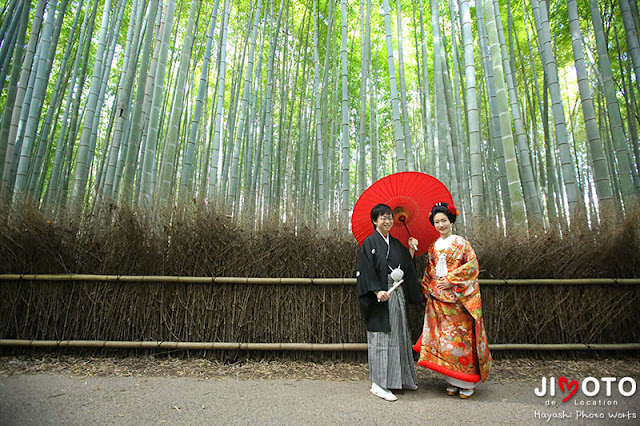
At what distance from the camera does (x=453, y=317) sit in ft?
6.34

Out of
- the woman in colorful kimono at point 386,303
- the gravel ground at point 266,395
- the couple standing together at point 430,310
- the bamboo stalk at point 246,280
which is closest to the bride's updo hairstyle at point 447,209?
the couple standing together at point 430,310

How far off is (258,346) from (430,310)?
1.25 meters

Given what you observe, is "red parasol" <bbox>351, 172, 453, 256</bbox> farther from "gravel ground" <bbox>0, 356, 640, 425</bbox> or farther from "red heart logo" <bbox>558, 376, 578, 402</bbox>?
"red heart logo" <bbox>558, 376, 578, 402</bbox>

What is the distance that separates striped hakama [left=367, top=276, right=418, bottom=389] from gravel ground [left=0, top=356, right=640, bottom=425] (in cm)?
9

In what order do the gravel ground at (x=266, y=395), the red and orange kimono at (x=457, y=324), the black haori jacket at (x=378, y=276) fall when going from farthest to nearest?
the black haori jacket at (x=378, y=276), the red and orange kimono at (x=457, y=324), the gravel ground at (x=266, y=395)

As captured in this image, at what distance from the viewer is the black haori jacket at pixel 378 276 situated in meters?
1.96

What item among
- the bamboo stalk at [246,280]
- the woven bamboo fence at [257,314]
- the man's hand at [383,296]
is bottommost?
the woven bamboo fence at [257,314]

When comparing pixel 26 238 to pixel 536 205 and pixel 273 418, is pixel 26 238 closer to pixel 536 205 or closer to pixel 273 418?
pixel 273 418

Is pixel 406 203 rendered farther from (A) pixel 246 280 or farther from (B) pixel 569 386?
(B) pixel 569 386

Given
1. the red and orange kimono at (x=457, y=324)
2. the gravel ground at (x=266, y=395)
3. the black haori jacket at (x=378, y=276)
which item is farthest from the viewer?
the black haori jacket at (x=378, y=276)

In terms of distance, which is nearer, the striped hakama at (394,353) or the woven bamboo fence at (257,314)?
the striped hakama at (394,353)

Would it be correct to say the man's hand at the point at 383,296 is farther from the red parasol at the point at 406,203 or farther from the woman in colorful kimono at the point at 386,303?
the red parasol at the point at 406,203

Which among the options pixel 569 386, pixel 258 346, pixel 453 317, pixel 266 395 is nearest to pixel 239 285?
pixel 258 346

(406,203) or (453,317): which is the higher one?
(406,203)
